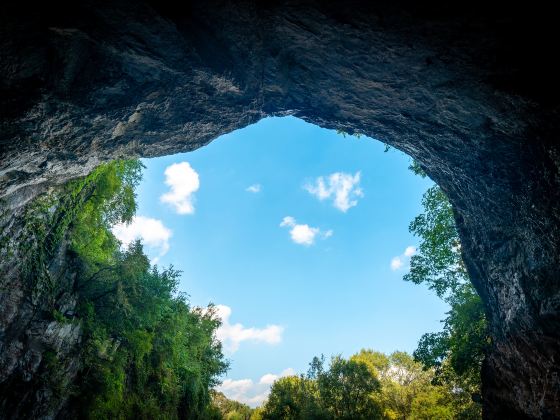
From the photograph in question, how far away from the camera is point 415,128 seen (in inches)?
347

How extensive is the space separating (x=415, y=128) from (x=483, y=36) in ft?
11.6

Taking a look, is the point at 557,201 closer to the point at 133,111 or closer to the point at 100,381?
the point at 133,111

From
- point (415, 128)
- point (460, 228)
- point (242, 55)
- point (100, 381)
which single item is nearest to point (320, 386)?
point (100, 381)

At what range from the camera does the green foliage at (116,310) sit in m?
16.7

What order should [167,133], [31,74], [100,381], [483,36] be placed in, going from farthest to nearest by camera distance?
[100,381] < [167,133] < [31,74] < [483,36]

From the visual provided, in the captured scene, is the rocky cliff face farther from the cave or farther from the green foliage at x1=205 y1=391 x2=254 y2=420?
the green foliage at x1=205 y1=391 x2=254 y2=420

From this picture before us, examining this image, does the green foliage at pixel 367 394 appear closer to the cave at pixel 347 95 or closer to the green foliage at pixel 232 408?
the cave at pixel 347 95

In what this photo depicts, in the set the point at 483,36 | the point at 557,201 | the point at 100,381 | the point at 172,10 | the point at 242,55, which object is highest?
the point at 242,55

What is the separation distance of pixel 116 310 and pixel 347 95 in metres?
16.5

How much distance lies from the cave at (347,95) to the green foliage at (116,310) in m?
7.37

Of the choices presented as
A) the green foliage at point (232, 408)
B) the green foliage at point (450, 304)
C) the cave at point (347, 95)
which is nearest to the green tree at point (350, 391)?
the green foliage at point (450, 304)

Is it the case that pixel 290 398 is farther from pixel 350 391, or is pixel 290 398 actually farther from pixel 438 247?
pixel 438 247

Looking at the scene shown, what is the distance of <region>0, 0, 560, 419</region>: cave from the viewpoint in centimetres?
556

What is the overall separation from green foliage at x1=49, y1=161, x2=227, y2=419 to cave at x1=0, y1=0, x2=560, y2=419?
24.2ft
